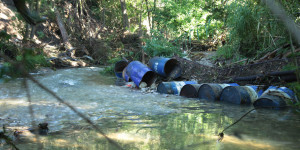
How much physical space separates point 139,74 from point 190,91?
69.2 inches

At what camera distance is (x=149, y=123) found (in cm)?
297

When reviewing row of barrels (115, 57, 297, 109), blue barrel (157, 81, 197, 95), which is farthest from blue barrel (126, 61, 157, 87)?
blue barrel (157, 81, 197, 95)

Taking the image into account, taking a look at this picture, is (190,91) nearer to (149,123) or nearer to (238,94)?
(238,94)

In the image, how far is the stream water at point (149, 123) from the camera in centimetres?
222

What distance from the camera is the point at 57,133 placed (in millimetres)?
2574

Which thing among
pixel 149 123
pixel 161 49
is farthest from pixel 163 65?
pixel 149 123

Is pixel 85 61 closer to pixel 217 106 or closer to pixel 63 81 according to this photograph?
pixel 63 81

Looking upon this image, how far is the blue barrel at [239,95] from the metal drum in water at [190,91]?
0.60 meters

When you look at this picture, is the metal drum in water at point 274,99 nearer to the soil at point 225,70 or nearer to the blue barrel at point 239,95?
the blue barrel at point 239,95

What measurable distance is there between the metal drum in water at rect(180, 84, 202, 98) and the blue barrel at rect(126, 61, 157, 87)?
1453 millimetres

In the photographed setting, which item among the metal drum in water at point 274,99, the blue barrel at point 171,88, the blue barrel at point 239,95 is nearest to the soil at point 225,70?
the blue barrel at point 239,95

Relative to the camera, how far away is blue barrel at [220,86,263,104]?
4246 mm

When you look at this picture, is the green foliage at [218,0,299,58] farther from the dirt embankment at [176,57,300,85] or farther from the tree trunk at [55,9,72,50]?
the tree trunk at [55,9,72,50]

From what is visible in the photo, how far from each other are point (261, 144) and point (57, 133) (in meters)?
2.09
